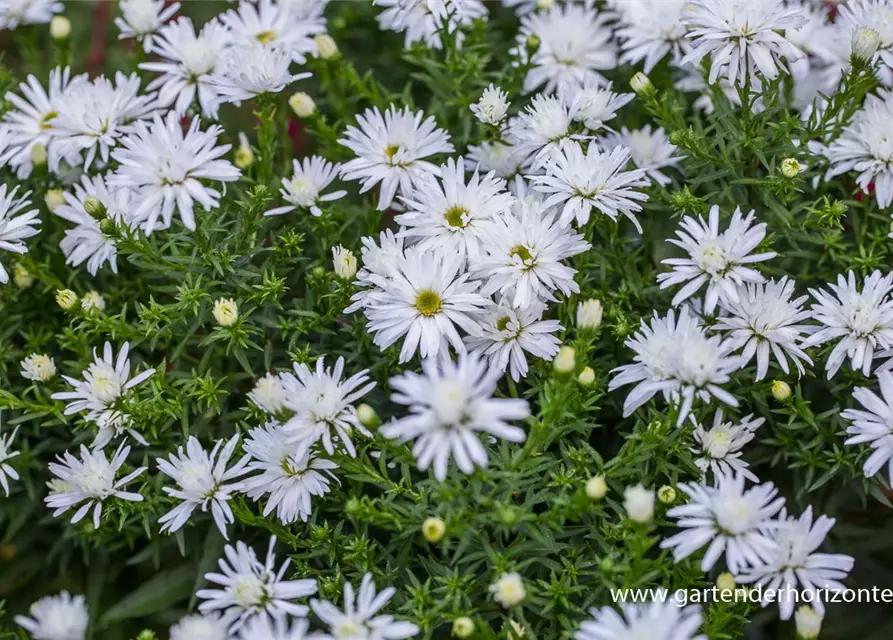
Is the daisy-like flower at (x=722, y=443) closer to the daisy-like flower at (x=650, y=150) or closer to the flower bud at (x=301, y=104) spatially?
the daisy-like flower at (x=650, y=150)

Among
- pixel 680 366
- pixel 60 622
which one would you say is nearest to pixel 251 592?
pixel 60 622

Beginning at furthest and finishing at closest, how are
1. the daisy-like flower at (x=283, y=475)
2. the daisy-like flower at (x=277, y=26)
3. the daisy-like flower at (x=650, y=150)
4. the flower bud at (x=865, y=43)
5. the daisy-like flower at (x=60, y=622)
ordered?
the daisy-like flower at (x=277, y=26), the daisy-like flower at (x=650, y=150), the flower bud at (x=865, y=43), the daisy-like flower at (x=283, y=475), the daisy-like flower at (x=60, y=622)

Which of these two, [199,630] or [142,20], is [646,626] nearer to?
[199,630]

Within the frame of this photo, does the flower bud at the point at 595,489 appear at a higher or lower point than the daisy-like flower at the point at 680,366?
lower

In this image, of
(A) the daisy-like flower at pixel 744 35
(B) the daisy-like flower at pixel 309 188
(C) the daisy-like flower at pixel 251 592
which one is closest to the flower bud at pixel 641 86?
(A) the daisy-like flower at pixel 744 35

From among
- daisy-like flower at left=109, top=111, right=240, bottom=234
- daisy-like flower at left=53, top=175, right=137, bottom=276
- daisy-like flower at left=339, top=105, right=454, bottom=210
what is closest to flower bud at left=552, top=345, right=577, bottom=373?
daisy-like flower at left=339, top=105, right=454, bottom=210

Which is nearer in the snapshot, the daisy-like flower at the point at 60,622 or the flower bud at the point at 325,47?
the daisy-like flower at the point at 60,622
